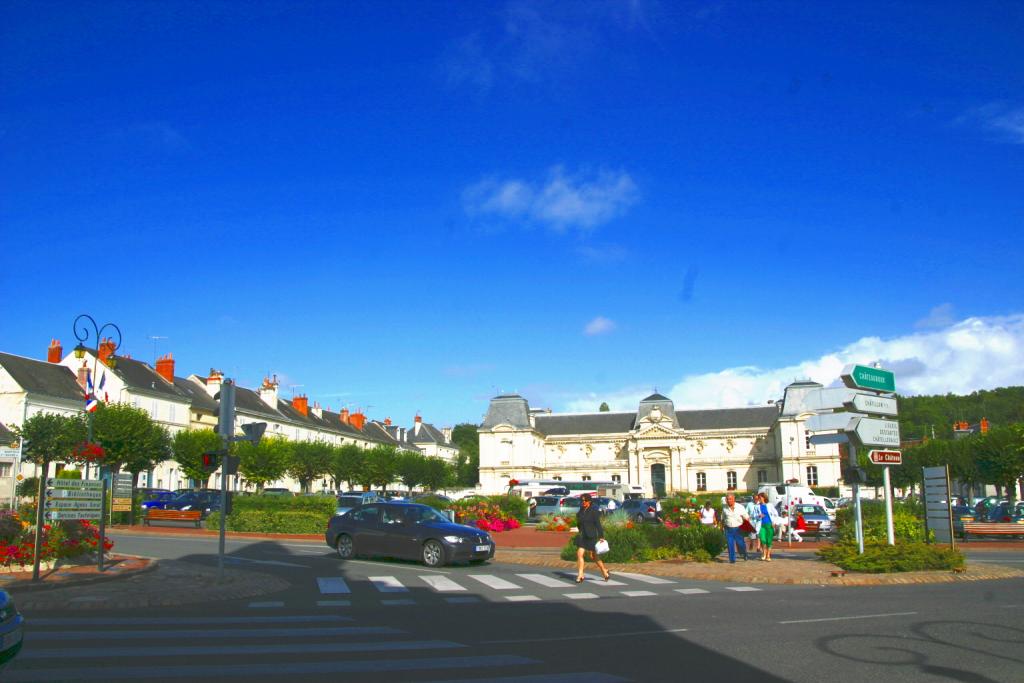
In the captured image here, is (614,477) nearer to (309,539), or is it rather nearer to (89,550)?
(309,539)

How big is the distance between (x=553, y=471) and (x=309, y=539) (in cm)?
7479

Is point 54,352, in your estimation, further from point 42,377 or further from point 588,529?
point 588,529

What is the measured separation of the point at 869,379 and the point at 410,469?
68.3 m

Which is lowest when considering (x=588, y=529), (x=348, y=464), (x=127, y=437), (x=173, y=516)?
(x=173, y=516)

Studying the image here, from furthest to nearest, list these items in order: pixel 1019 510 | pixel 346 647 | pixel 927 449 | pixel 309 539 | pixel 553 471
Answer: pixel 553 471 < pixel 927 449 < pixel 1019 510 < pixel 309 539 < pixel 346 647

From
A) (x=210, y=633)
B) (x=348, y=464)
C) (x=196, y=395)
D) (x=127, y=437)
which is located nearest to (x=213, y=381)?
(x=196, y=395)

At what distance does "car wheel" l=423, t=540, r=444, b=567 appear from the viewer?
19.5 metres

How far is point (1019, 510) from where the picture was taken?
36500 millimetres

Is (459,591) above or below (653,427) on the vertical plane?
below

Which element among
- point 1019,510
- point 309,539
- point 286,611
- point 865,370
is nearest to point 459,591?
point 286,611

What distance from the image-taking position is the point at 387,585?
1589 centimetres

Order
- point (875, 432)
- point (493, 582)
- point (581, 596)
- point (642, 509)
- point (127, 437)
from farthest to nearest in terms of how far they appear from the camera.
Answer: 1. point (127, 437)
2. point (642, 509)
3. point (875, 432)
4. point (493, 582)
5. point (581, 596)

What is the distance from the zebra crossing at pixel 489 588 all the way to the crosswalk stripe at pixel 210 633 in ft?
8.10

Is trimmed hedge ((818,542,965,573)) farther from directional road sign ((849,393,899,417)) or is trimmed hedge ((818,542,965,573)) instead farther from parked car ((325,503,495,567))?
parked car ((325,503,495,567))
